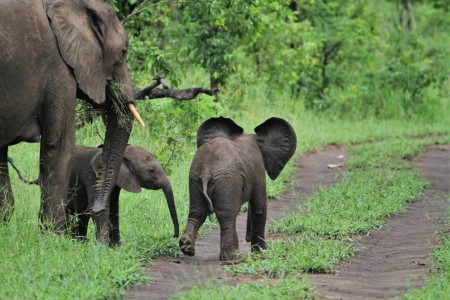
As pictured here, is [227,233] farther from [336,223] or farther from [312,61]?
[312,61]

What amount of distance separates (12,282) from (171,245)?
220 centimetres

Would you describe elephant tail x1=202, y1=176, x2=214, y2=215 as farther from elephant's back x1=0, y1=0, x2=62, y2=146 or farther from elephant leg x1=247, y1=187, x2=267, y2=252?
elephant's back x1=0, y1=0, x2=62, y2=146

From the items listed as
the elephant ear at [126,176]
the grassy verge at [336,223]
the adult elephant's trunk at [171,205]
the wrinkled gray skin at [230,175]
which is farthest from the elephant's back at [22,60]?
the grassy verge at [336,223]

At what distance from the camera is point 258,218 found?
8.86m

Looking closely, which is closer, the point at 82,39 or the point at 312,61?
the point at 82,39

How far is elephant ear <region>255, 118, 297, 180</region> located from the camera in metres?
→ 9.16

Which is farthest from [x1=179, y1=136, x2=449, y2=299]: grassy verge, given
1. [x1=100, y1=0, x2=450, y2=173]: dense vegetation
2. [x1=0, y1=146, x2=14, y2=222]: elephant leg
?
[x1=100, y1=0, x2=450, y2=173]: dense vegetation

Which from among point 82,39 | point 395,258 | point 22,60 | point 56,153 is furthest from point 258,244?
point 22,60

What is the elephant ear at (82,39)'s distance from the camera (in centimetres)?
844

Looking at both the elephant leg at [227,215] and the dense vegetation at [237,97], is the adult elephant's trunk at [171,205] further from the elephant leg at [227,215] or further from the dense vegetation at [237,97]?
the elephant leg at [227,215]

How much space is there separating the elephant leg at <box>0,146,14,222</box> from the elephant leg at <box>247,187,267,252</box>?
2.01 m

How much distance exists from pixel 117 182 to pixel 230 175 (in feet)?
3.51

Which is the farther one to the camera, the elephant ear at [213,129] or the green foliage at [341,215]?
the elephant ear at [213,129]

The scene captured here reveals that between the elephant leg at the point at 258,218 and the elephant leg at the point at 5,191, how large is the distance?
201 cm
